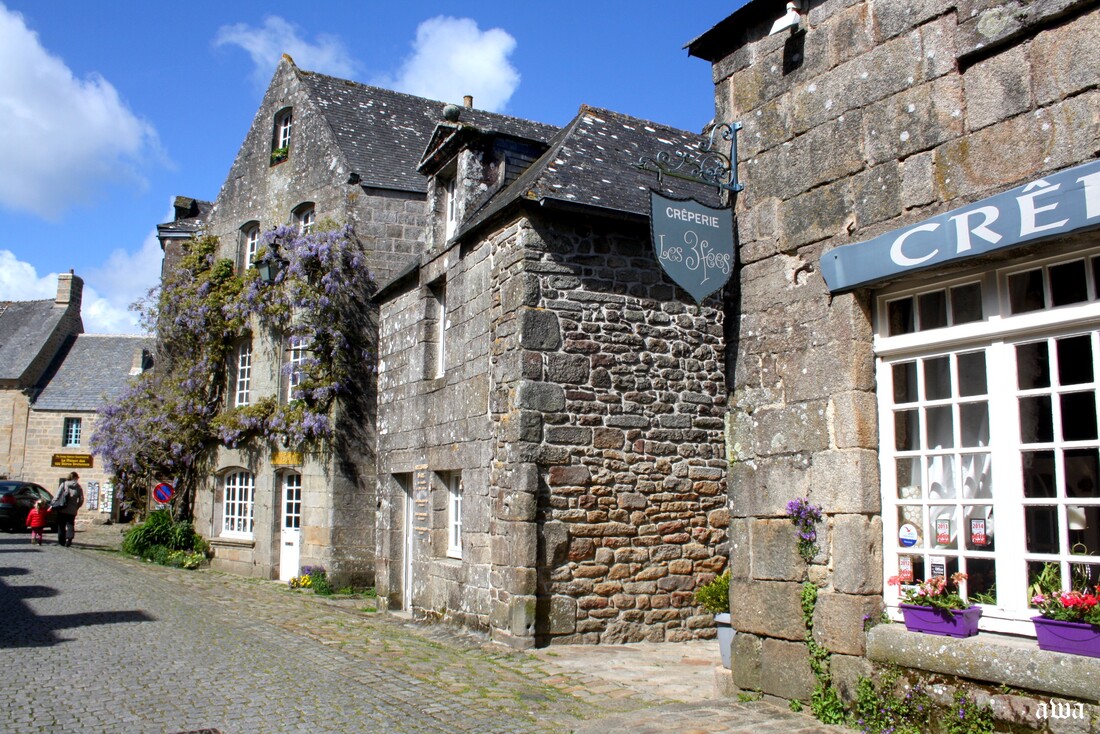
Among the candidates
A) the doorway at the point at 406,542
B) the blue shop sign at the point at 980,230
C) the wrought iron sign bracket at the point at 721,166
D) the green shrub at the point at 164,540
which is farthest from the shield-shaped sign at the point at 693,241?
the green shrub at the point at 164,540

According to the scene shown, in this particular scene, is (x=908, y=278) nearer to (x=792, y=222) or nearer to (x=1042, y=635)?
(x=792, y=222)

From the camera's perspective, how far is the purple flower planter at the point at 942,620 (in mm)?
4398

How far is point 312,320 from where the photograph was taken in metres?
15.1

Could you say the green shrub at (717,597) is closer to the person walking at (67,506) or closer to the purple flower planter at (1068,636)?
the purple flower planter at (1068,636)

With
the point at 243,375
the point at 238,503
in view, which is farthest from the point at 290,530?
the point at 243,375

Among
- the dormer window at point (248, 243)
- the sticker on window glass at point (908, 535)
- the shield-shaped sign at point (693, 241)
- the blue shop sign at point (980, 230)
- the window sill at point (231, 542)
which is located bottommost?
the window sill at point (231, 542)

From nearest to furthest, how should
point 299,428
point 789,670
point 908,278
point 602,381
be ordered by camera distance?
1. point 908,278
2. point 789,670
3. point 602,381
4. point 299,428

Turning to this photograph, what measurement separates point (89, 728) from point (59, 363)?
1233 inches

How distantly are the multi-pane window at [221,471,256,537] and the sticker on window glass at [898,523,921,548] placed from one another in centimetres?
1417

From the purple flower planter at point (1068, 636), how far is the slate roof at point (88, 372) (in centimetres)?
3146

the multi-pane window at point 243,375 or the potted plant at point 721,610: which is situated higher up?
the multi-pane window at point 243,375

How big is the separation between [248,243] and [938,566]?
626 inches

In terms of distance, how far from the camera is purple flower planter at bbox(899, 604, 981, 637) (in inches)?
173

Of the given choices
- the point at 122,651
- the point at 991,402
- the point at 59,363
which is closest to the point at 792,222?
the point at 991,402
